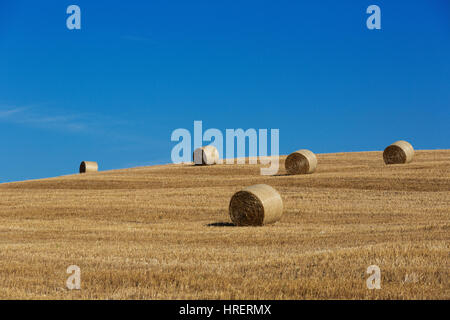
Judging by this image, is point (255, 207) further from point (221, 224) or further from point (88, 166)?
point (88, 166)

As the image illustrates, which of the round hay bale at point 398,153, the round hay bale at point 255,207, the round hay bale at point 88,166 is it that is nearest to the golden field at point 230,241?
the round hay bale at point 255,207

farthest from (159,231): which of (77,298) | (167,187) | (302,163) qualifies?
(302,163)

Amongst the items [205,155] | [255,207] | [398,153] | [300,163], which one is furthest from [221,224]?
[205,155]

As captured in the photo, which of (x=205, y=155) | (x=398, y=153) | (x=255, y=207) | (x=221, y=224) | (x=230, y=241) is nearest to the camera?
(x=230, y=241)

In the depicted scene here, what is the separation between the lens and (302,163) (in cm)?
3400

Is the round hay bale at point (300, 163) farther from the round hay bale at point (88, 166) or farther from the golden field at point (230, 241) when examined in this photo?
the round hay bale at point (88, 166)

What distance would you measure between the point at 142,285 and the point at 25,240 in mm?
8459

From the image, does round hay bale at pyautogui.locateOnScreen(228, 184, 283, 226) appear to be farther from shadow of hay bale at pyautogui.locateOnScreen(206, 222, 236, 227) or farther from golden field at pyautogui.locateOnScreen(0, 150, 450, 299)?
golden field at pyautogui.locateOnScreen(0, 150, 450, 299)

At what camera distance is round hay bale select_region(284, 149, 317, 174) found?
111ft

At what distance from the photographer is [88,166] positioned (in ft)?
168

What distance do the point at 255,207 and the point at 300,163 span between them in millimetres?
15378

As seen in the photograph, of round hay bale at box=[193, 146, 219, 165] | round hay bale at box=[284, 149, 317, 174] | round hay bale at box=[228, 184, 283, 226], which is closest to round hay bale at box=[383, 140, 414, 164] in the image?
round hay bale at box=[284, 149, 317, 174]
